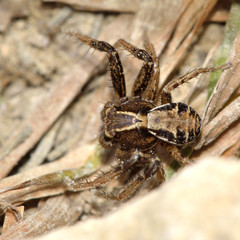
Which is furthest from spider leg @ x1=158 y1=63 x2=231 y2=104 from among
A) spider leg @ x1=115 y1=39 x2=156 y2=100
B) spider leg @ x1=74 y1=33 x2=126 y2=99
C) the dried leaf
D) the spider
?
the dried leaf

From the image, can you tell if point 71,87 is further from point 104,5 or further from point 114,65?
point 104,5

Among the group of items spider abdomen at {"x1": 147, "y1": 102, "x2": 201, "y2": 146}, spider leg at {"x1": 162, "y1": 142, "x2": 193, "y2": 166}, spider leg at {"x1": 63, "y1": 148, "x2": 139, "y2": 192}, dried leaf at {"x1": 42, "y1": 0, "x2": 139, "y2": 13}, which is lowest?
spider leg at {"x1": 63, "y1": 148, "x2": 139, "y2": 192}

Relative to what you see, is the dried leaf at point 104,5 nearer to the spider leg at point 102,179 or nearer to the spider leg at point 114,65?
the spider leg at point 114,65

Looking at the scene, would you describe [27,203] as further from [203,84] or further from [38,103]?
[203,84]

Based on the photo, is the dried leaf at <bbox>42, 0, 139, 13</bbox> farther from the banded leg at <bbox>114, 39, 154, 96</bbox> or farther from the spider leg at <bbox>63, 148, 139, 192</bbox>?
the spider leg at <bbox>63, 148, 139, 192</bbox>

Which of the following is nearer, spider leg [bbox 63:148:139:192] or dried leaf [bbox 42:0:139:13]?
spider leg [bbox 63:148:139:192]

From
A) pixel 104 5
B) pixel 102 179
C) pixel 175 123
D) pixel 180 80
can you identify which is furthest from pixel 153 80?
pixel 104 5

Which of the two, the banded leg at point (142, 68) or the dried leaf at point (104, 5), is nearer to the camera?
the banded leg at point (142, 68)

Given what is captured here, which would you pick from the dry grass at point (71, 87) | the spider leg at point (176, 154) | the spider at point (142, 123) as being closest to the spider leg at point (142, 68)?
the spider at point (142, 123)

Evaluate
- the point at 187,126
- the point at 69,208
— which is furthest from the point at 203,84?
the point at 69,208
